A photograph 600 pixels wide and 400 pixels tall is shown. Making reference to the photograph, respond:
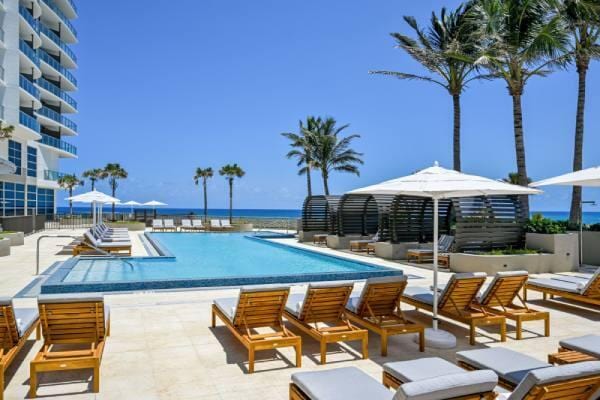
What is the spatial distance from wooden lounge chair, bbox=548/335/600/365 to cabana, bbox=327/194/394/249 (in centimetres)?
1451

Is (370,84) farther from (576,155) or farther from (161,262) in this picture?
(161,262)

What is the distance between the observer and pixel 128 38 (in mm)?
41594

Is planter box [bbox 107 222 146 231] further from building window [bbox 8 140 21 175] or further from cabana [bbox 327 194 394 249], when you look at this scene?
cabana [bbox 327 194 394 249]

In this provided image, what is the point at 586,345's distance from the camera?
15.5 ft

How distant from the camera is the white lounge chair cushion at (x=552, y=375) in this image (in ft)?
9.27

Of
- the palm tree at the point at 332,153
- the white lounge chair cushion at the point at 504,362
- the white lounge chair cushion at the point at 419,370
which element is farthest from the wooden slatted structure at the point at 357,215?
the white lounge chair cushion at the point at 419,370

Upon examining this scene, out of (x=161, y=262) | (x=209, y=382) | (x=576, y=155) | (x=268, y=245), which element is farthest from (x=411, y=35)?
(x=209, y=382)

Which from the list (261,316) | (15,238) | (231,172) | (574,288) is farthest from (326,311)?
(231,172)

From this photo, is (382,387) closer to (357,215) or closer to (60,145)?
(357,215)

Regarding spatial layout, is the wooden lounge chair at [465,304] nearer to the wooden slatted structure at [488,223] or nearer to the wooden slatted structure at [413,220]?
the wooden slatted structure at [488,223]

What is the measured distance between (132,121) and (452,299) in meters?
70.6

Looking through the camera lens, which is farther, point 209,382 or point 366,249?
point 366,249

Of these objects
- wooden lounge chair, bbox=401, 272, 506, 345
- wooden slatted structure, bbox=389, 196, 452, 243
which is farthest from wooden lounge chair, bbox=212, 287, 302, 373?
wooden slatted structure, bbox=389, 196, 452, 243

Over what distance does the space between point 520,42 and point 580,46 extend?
3080mm
